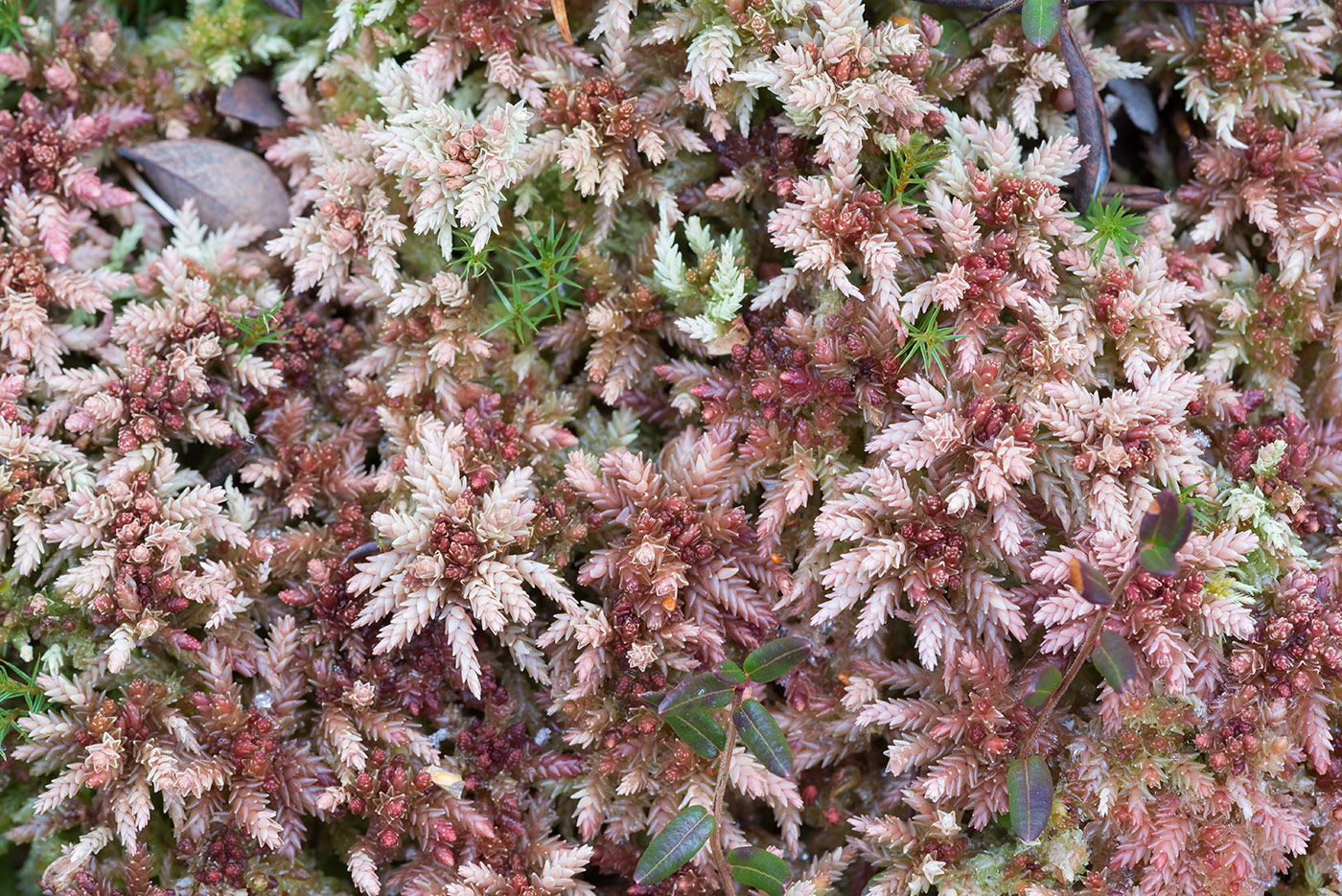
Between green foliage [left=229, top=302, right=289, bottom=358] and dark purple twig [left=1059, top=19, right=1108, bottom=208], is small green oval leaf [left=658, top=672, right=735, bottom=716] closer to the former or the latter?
green foliage [left=229, top=302, right=289, bottom=358]

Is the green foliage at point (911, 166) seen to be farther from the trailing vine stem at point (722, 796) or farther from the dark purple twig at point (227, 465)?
the dark purple twig at point (227, 465)

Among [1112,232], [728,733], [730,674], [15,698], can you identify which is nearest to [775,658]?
[730,674]

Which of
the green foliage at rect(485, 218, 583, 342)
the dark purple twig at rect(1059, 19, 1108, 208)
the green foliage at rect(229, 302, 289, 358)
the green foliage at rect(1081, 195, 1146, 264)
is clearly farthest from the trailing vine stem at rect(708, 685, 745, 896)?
the dark purple twig at rect(1059, 19, 1108, 208)

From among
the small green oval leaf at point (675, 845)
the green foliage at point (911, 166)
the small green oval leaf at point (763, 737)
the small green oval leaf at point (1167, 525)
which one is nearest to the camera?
the small green oval leaf at point (1167, 525)

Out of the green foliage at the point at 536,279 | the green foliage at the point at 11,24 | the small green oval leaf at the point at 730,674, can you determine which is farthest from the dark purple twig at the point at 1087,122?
the green foliage at the point at 11,24

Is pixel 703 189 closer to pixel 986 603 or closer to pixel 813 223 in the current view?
pixel 813 223

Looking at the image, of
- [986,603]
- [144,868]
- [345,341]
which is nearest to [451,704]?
[144,868]

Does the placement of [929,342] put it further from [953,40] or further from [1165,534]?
[953,40]
